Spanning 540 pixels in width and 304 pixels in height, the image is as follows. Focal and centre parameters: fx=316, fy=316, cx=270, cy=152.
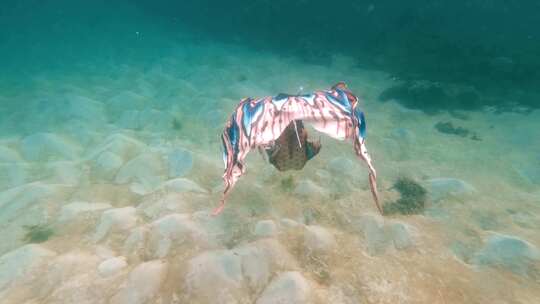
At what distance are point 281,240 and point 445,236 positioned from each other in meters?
2.27

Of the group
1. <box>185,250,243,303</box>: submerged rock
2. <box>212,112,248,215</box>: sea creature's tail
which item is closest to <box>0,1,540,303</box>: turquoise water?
<box>185,250,243,303</box>: submerged rock

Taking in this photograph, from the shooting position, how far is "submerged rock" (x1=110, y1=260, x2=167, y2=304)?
3.19 m

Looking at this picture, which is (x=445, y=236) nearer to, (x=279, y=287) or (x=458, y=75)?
(x=279, y=287)

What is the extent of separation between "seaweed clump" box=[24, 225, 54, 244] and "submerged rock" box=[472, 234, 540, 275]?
5648 millimetres

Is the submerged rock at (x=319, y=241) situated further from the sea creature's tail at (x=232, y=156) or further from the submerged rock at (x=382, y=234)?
the sea creature's tail at (x=232, y=156)

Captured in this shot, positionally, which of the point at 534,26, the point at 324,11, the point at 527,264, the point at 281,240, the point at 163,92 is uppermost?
the point at 324,11

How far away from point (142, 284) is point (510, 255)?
4239mm

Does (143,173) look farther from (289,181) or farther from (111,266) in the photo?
(289,181)

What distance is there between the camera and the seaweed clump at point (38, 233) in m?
4.43

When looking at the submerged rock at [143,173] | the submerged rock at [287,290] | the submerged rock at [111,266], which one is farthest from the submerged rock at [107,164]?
the submerged rock at [287,290]

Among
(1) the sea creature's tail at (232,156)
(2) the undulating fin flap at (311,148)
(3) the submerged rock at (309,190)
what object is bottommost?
(3) the submerged rock at (309,190)

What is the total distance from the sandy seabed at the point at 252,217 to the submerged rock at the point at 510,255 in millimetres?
15

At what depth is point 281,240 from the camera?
3.88 metres

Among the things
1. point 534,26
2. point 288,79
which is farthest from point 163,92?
point 534,26
